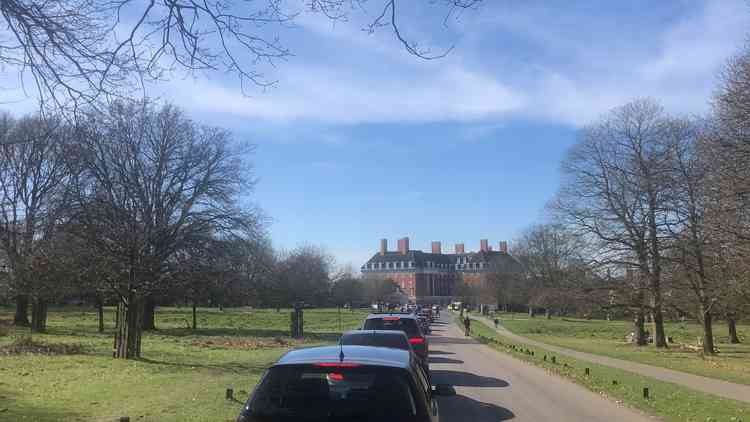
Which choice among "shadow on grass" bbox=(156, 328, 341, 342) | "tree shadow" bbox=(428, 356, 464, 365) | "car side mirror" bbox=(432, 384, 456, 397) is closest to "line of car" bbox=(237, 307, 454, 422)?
"car side mirror" bbox=(432, 384, 456, 397)

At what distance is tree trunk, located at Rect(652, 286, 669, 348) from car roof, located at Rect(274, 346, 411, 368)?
30402 millimetres

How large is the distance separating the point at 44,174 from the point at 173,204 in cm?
898

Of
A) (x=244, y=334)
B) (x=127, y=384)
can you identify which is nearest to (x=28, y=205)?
(x=244, y=334)

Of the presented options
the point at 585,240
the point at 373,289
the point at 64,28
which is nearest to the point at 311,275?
the point at 373,289

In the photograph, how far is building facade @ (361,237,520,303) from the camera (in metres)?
153

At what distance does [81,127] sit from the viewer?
27.7ft

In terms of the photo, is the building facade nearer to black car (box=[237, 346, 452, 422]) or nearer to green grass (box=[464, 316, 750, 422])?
green grass (box=[464, 316, 750, 422])

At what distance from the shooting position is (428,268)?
158 meters

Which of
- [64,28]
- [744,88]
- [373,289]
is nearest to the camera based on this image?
[64,28]

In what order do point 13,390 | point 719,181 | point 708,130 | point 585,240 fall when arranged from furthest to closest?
1. point 585,240
2. point 708,130
3. point 719,181
4. point 13,390

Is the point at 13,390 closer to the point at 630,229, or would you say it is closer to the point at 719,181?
the point at 719,181

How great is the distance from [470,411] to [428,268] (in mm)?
147655

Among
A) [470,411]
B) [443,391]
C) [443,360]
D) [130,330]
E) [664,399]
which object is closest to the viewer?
[443,391]

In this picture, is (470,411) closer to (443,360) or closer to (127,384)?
(127,384)
